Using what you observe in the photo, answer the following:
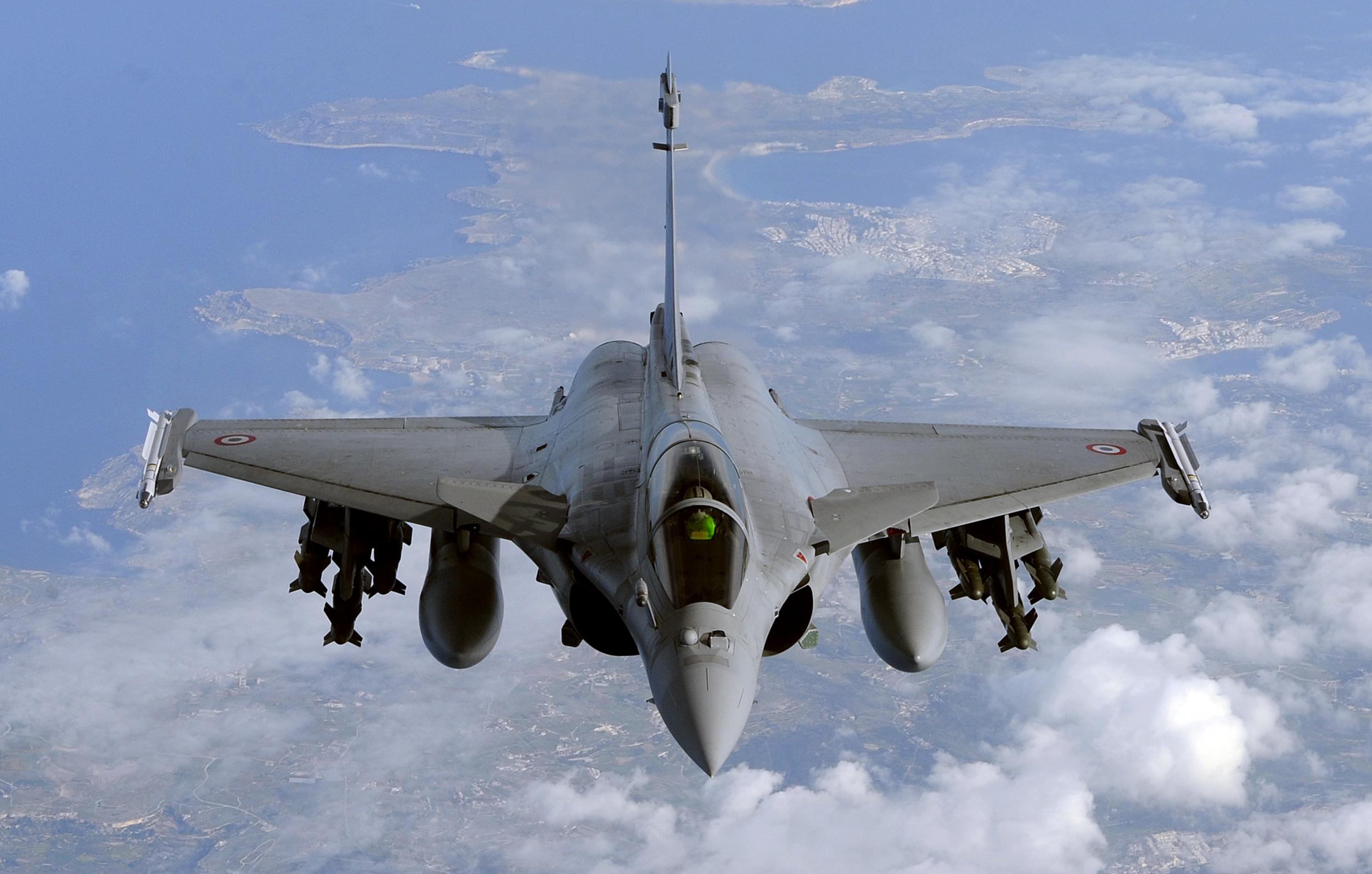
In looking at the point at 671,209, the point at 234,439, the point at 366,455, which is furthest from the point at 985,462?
the point at 234,439

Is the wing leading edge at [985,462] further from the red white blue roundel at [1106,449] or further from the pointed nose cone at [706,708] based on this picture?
the pointed nose cone at [706,708]

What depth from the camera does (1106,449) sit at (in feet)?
51.0

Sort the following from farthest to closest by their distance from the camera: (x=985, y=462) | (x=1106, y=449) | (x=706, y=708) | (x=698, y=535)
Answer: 1. (x=1106, y=449)
2. (x=985, y=462)
3. (x=698, y=535)
4. (x=706, y=708)

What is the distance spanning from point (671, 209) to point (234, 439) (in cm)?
717

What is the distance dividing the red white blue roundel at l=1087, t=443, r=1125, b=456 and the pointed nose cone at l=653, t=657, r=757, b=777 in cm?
842

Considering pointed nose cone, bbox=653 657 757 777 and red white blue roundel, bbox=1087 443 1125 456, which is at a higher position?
red white blue roundel, bbox=1087 443 1125 456

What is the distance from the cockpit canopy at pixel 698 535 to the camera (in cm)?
970

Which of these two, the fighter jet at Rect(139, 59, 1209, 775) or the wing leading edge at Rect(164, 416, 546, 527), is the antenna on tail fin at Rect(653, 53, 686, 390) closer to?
the fighter jet at Rect(139, 59, 1209, 775)

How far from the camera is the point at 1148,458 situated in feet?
49.8

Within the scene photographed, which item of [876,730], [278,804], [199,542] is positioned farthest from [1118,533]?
[199,542]

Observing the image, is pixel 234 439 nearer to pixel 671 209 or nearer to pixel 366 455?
pixel 366 455

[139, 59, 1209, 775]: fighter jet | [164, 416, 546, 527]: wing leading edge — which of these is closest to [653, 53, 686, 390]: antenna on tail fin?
[139, 59, 1209, 775]: fighter jet

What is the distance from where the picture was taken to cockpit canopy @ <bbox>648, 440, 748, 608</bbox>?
9695 millimetres

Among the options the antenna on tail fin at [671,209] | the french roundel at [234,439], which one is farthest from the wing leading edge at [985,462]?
the french roundel at [234,439]
